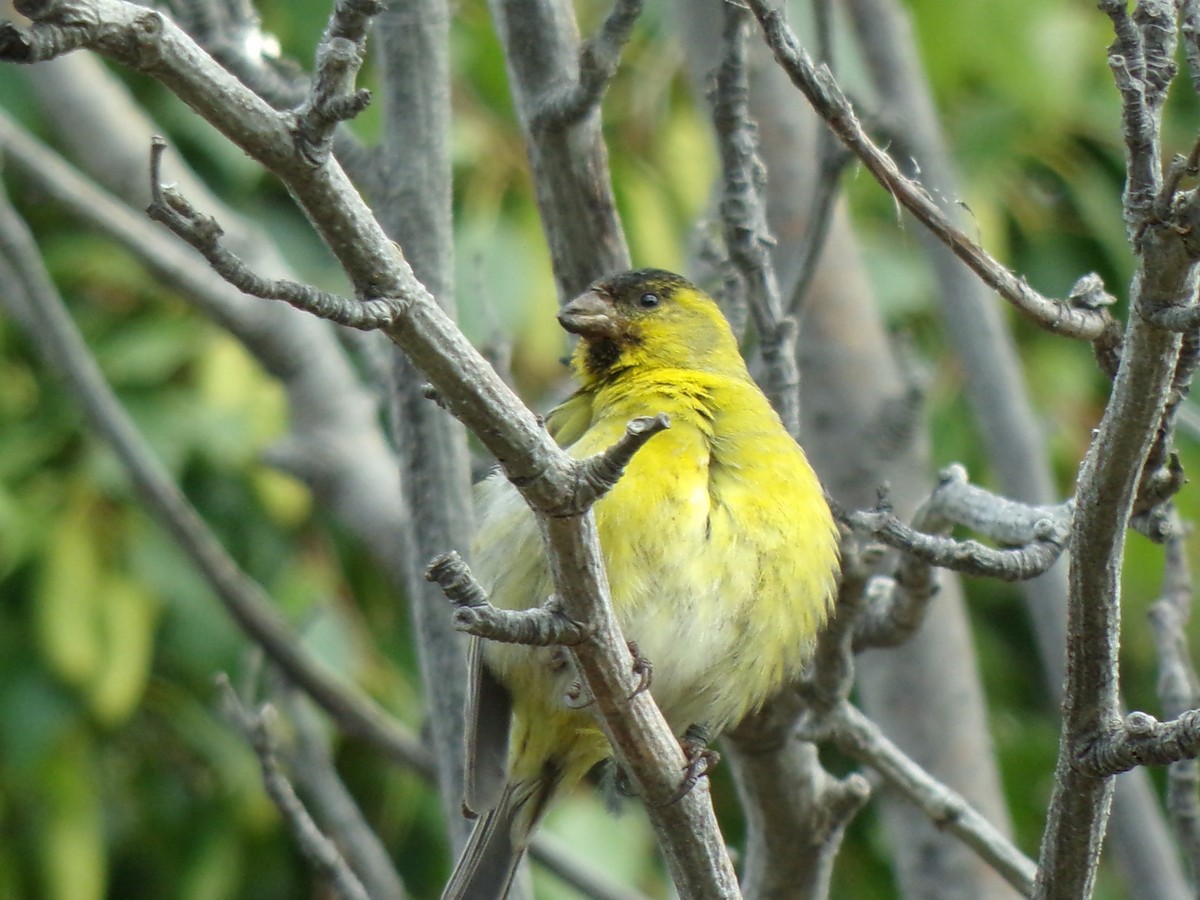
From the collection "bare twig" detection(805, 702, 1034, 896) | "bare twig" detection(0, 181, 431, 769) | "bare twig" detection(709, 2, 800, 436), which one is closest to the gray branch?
"bare twig" detection(805, 702, 1034, 896)

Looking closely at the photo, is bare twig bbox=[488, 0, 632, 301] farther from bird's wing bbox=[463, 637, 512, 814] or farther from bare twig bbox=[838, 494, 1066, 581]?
bare twig bbox=[838, 494, 1066, 581]

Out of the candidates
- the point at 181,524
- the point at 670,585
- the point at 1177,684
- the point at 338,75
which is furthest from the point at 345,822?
the point at 338,75

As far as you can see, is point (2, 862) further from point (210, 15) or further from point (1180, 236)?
point (1180, 236)

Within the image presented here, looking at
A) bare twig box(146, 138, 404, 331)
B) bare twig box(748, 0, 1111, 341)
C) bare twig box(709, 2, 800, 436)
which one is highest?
bare twig box(709, 2, 800, 436)

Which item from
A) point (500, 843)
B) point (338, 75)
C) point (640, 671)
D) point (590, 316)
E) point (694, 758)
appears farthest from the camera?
point (590, 316)

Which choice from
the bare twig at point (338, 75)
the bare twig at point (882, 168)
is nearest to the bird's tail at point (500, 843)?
the bare twig at point (882, 168)

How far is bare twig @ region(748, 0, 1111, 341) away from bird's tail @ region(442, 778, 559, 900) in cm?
132

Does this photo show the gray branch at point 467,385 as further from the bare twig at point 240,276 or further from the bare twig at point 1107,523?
the bare twig at point 1107,523

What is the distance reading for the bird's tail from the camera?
266 cm

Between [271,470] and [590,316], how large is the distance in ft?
6.98

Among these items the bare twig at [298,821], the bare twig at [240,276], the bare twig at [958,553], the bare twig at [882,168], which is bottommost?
the bare twig at [298,821]

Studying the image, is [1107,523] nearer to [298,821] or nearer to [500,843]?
[500,843]

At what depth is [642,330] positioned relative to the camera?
120 inches

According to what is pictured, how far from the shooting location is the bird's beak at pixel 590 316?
2918 millimetres
